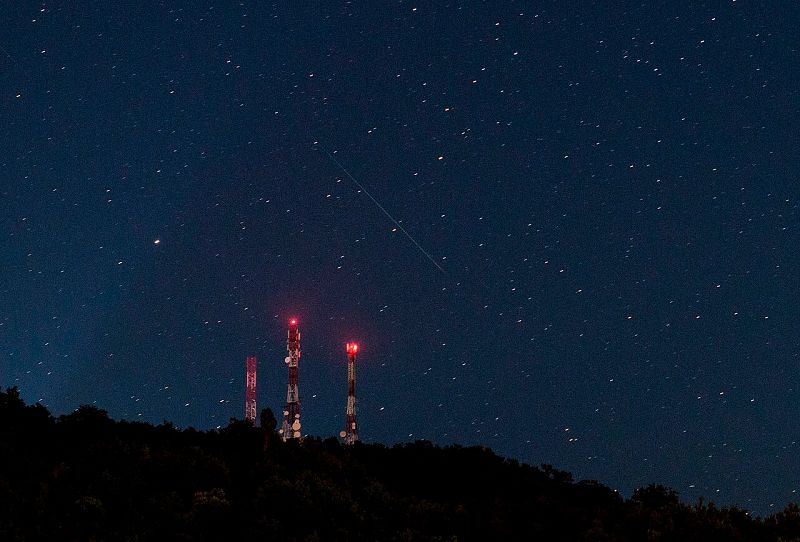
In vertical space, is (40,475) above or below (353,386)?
below

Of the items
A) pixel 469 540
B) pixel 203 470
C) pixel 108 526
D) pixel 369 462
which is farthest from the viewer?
pixel 369 462

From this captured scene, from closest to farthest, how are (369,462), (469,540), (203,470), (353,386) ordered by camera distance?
(469,540)
(203,470)
(369,462)
(353,386)

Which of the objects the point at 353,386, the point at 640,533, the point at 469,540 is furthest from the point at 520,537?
the point at 353,386

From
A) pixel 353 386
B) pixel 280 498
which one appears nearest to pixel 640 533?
→ pixel 280 498

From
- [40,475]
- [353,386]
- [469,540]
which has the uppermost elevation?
[353,386]

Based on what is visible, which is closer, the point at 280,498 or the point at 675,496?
the point at 280,498

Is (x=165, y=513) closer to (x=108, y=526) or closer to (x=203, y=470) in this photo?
(x=108, y=526)
